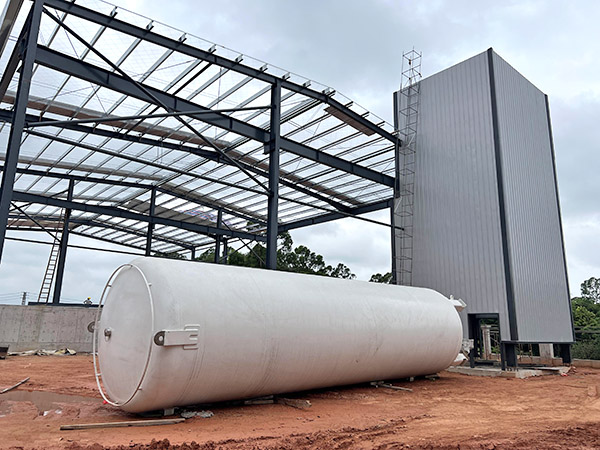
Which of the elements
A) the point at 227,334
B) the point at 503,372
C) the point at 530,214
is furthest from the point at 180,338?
the point at 530,214

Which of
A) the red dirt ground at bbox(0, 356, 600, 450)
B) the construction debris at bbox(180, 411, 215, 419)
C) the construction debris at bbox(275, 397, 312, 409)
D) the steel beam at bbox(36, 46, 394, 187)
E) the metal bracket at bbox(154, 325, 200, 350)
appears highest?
the steel beam at bbox(36, 46, 394, 187)

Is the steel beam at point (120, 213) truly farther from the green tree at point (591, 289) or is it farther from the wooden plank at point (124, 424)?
the green tree at point (591, 289)

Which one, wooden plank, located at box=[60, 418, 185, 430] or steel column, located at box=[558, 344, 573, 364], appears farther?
steel column, located at box=[558, 344, 573, 364]

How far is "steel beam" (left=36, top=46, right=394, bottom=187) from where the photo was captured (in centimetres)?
1371

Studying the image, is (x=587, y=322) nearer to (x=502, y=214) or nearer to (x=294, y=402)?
(x=502, y=214)

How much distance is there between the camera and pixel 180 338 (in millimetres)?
6852

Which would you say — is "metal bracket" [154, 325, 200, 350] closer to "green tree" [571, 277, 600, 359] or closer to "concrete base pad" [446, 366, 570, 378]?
"concrete base pad" [446, 366, 570, 378]

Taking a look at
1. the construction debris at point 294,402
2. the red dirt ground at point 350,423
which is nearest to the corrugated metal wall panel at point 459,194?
the red dirt ground at point 350,423

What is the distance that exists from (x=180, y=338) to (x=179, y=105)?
11709 mm

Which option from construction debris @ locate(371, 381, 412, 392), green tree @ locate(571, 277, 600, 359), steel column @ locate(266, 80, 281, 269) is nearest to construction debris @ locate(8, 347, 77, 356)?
steel column @ locate(266, 80, 281, 269)

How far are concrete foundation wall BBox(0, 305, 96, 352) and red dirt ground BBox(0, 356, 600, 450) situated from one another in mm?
11892

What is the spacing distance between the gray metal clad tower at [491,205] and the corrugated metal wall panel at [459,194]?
0.04m

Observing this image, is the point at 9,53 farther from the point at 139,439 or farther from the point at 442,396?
the point at 442,396

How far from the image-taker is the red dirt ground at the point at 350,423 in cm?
592
